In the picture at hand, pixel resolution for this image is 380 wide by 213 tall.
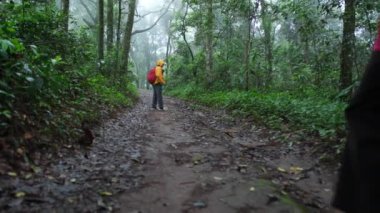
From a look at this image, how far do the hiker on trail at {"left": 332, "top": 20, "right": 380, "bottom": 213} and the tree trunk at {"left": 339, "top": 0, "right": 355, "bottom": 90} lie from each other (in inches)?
327

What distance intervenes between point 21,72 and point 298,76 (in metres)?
11.5

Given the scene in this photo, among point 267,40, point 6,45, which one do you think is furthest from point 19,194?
point 267,40

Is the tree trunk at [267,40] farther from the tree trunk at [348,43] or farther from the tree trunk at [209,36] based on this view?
the tree trunk at [348,43]

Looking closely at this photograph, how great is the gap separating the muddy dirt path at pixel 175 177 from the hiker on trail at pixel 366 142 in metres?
1.68

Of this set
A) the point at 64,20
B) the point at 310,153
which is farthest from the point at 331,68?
the point at 64,20

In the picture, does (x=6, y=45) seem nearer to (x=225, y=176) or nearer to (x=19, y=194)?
(x=19, y=194)

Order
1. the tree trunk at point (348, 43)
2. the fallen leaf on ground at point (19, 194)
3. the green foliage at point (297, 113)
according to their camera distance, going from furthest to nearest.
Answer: the tree trunk at point (348, 43) < the green foliage at point (297, 113) < the fallen leaf on ground at point (19, 194)

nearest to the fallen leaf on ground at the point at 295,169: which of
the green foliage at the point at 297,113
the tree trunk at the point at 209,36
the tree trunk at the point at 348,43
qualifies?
the green foliage at the point at 297,113

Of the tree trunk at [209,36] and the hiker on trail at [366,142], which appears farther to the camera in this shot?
the tree trunk at [209,36]

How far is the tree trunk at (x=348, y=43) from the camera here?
9.62 metres

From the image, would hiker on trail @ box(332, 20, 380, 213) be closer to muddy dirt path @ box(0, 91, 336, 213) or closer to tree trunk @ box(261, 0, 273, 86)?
muddy dirt path @ box(0, 91, 336, 213)

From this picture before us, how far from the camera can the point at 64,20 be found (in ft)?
34.5

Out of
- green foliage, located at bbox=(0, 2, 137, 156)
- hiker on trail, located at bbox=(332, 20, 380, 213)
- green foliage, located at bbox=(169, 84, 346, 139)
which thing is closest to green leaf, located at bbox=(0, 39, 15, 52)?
green foliage, located at bbox=(0, 2, 137, 156)

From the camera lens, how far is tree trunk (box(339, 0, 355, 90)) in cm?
962
